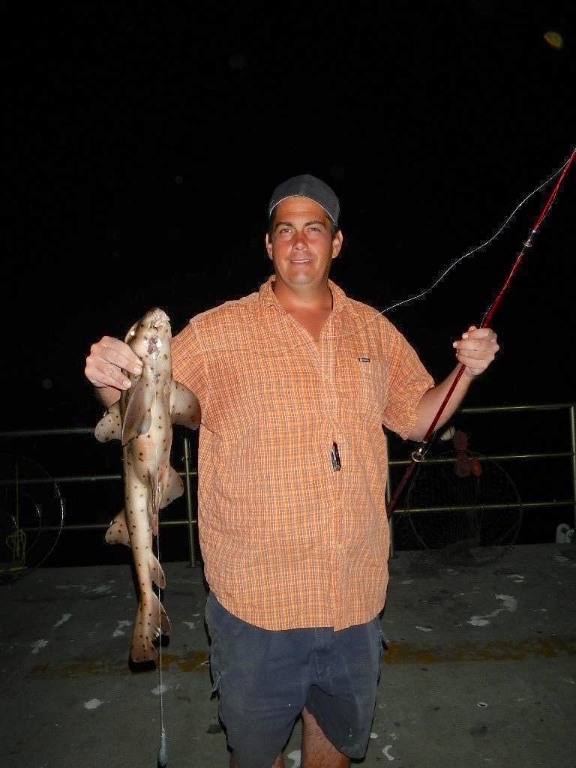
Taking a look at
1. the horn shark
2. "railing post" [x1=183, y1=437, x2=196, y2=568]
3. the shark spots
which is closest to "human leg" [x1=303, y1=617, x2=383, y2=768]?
the horn shark

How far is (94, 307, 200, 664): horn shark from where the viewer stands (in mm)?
2215

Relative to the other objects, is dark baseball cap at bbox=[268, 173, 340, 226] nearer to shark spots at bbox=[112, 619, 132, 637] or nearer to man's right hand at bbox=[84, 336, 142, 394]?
man's right hand at bbox=[84, 336, 142, 394]

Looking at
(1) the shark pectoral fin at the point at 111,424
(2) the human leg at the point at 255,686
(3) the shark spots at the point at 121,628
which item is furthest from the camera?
(3) the shark spots at the point at 121,628

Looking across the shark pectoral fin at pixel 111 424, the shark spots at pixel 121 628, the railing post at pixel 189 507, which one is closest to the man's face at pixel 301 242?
the shark pectoral fin at pixel 111 424

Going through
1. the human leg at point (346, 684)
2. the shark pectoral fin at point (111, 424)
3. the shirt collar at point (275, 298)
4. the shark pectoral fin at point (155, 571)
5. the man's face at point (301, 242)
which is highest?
the man's face at point (301, 242)

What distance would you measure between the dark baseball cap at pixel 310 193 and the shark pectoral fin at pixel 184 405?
38.7 inches

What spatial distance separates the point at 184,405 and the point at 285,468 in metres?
0.49

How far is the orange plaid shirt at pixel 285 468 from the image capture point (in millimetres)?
2195

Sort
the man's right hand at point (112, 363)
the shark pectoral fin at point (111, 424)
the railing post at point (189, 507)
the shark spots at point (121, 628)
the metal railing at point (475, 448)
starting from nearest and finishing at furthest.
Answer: the man's right hand at point (112, 363) → the shark pectoral fin at point (111, 424) → the shark spots at point (121, 628) → the railing post at point (189, 507) → the metal railing at point (475, 448)

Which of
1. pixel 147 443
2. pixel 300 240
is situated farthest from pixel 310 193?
pixel 147 443

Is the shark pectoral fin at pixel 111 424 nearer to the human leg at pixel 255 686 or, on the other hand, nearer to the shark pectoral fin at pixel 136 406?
the shark pectoral fin at pixel 136 406

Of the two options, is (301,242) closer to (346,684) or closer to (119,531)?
(119,531)

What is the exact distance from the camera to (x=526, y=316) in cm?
6562

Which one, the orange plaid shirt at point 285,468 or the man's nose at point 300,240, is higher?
the man's nose at point 300,240
